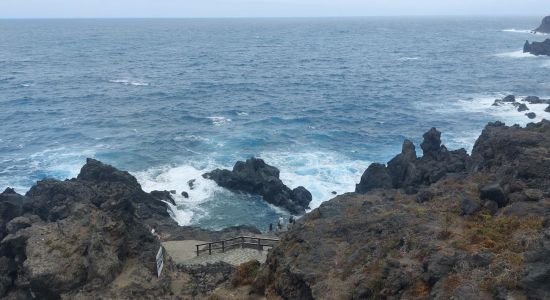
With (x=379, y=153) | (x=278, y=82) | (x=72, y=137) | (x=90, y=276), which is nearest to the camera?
(x=90, y=276)

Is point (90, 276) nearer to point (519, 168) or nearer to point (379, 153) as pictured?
point (519, 168)

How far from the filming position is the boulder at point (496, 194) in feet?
77.6

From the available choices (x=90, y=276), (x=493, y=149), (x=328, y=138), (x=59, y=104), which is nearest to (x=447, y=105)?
(x=328, y=138)

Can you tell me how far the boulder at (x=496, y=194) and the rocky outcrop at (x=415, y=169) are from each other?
17.9 meters

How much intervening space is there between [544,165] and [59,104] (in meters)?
75.9

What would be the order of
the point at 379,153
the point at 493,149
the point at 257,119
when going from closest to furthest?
1. the point at 493,149
2. the point at 379,153
3. the point at 257,119

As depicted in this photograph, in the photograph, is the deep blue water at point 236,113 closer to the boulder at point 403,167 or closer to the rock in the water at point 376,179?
the rock in the water at point 376,179

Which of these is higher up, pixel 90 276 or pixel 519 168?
pixel 519 168

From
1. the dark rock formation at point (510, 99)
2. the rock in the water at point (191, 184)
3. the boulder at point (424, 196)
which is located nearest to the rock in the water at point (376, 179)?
the boulder at point (424, 196)

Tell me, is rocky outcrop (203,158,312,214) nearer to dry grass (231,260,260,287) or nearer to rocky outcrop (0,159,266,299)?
rocky outcrop (0,159,266,299)

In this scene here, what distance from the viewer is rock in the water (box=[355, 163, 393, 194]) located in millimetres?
45844

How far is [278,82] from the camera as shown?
345 ft

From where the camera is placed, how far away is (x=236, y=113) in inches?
3078

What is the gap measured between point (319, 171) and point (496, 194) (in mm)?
31103
